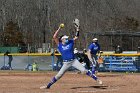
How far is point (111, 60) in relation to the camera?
3209 centimetres

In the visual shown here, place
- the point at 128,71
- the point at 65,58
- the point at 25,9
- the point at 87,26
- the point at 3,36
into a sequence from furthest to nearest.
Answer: the point at 25,9 → the point at 87,26 → the point at 3,36 → the point at 128,71 → the point at 65,58

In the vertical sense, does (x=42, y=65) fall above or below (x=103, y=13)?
below

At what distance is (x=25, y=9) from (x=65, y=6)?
9973 mm

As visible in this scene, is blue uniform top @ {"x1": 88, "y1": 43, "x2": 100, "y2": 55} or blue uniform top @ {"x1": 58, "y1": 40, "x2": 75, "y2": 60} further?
blue uniform top @ {"x1": 88, "y1": 43, "x2": 100, "y2": 55}

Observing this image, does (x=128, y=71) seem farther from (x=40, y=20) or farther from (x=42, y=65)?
(x=40, y=20)

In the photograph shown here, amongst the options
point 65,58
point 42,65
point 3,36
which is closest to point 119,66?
point 42,65

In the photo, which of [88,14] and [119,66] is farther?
[88,14]

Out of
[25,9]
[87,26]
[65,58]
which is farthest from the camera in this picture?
[25,9]

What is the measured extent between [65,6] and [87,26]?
1341 cm

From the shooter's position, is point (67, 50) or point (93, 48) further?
point (93, 48)

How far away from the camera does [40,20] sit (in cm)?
9669

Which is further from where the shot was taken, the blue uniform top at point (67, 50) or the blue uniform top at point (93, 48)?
the blue uniform top at point (93, 48)

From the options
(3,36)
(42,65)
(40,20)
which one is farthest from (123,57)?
(40,20)

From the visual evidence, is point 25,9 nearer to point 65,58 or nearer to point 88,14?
point 88,14
